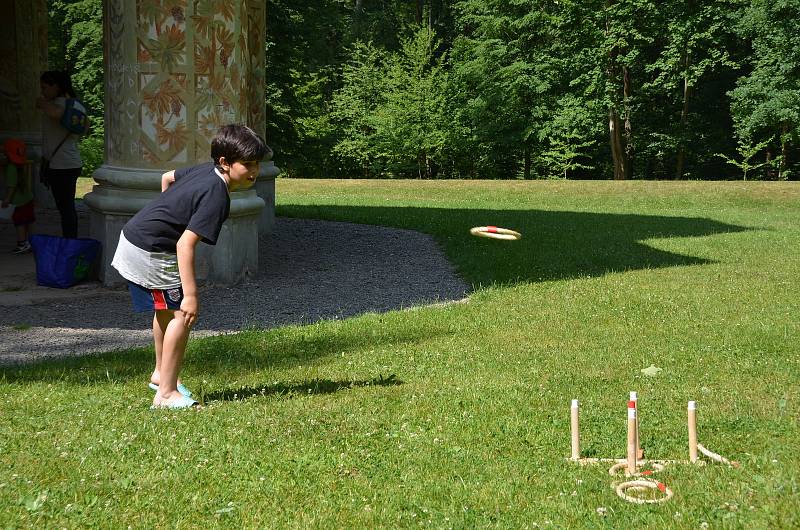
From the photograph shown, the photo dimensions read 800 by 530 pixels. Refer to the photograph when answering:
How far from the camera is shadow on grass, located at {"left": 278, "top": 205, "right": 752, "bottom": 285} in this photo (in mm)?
11859

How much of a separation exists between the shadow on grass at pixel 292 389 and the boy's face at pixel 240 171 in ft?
4.38

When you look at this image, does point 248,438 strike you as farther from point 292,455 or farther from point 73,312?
point 73,312

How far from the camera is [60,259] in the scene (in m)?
9.97

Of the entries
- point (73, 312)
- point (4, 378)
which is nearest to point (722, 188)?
point (73, 312)

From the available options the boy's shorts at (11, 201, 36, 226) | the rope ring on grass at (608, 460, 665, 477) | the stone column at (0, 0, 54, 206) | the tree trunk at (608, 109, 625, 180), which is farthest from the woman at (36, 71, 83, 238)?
the tree trunk at (608, 109, 625, 180)

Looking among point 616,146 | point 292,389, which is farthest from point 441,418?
point 616,146

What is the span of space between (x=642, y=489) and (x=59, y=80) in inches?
362

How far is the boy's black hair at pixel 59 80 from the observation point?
11.2 m

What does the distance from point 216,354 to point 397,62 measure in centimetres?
3958

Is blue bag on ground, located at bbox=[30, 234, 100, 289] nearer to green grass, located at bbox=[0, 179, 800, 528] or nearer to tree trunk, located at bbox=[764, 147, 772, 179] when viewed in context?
green grass, located at bbox=[0, 179, 800, 528]

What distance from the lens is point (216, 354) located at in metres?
7.12

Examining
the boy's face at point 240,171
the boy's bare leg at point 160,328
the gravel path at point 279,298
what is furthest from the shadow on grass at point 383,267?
the boy's face at point 240,171

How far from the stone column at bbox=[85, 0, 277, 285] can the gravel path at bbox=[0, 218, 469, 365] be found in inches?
30.3

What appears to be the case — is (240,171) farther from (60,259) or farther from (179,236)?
(60,259)
